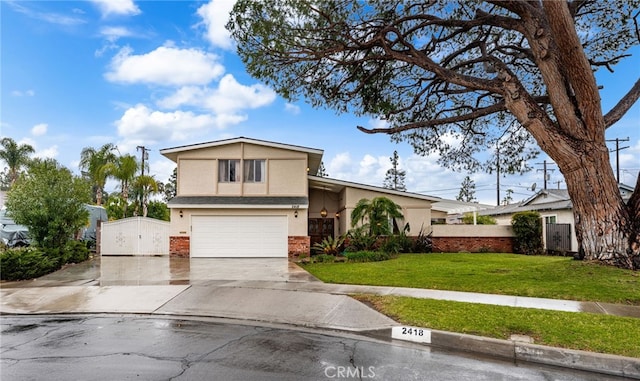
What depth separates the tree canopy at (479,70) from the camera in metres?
10.5

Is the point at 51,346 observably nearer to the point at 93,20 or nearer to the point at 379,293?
the point at 379,293

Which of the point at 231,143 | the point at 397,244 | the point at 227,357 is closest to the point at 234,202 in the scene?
the point at 231,143

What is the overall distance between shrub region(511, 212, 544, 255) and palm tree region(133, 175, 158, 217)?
22917 millimetres

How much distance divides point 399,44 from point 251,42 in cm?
465

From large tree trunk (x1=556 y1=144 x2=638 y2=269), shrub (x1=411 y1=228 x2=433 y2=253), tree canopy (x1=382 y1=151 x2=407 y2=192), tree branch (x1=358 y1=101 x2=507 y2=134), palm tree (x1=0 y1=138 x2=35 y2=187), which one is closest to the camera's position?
large tree trunk (x1=556 y1=144 x2=638 y2=269)

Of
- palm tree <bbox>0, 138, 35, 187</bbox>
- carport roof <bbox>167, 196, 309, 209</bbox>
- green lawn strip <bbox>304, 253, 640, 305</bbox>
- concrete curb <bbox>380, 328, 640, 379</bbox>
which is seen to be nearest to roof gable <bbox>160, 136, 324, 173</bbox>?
carport roof <bbox>167, 196, 309, 209</bbox>

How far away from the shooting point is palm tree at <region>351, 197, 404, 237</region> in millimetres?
19328

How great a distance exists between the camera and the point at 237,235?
1914 cm

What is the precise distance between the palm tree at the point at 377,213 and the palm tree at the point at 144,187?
15.4 m

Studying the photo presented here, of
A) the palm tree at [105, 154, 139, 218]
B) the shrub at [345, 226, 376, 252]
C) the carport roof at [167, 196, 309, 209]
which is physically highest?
the palm tree at [105, 154, 139, 218]

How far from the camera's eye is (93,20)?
38.4 feet

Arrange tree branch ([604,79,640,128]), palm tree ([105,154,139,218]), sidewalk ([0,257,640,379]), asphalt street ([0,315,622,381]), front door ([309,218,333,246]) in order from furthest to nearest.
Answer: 1. palm tree ([105,154,139,218])
2. front door ([309,218,333,246])
3. tree branch ([604,79,640,128])
4. sidewalk ([0,257,640,379])
5. asphalt street ([0,315,622,381])

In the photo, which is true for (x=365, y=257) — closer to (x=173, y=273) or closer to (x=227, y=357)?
(x=173, y=273)

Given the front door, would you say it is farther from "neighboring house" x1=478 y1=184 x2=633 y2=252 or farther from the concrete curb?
the concrete curb
